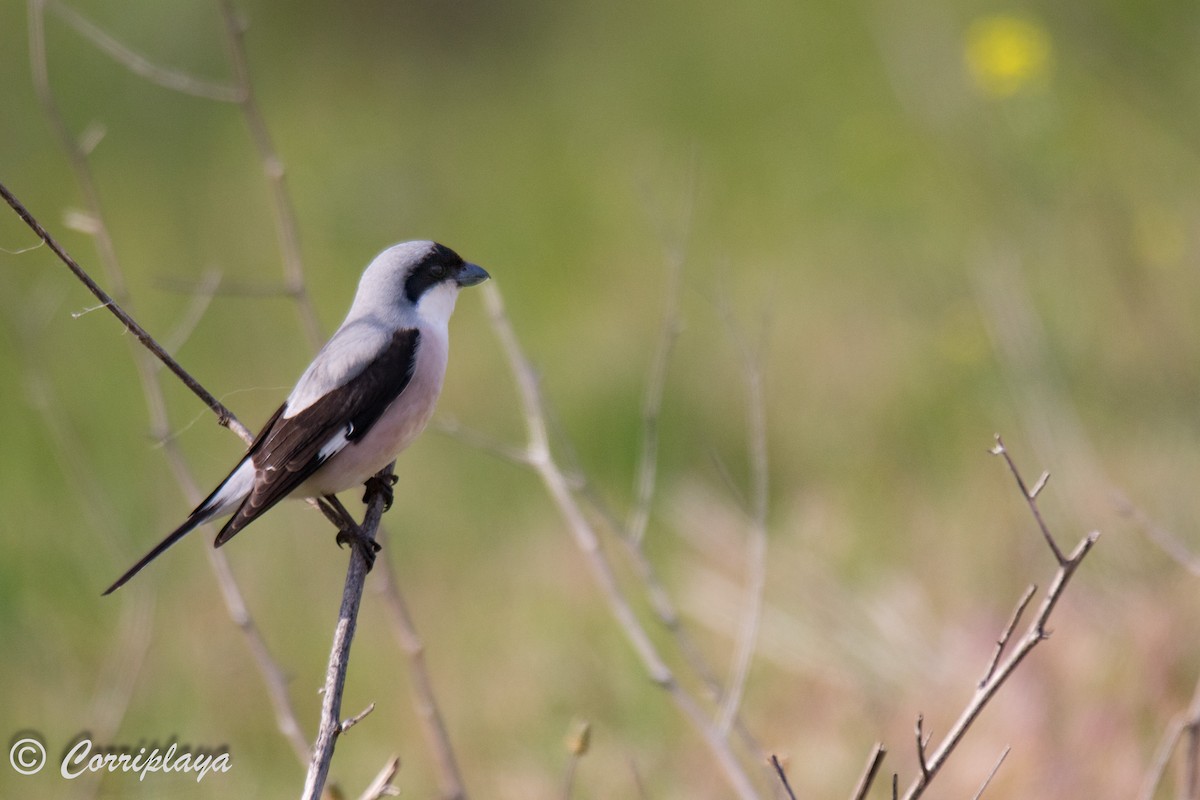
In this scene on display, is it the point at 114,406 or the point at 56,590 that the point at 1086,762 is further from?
the point at 114,406

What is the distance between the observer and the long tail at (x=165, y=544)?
87.0 inches

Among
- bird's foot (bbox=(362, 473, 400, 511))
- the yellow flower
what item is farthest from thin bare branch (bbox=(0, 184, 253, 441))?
the yellow flower

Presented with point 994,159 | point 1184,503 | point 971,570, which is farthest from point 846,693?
point 994,159

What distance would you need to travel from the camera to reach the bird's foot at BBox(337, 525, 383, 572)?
2250 millimetres

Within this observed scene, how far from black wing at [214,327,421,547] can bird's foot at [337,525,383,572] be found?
0.51 ft

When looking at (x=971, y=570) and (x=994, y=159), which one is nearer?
(x=971, y=570)

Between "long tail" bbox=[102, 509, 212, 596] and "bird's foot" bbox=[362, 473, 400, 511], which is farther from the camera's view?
"bird's foot" bbox=[362, 473, 400, 511]

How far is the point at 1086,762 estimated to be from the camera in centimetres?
322

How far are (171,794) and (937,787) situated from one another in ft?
7.14

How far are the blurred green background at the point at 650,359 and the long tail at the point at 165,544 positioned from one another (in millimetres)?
300

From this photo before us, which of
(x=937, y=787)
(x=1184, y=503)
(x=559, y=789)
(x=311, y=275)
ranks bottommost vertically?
(x=559, y=789)

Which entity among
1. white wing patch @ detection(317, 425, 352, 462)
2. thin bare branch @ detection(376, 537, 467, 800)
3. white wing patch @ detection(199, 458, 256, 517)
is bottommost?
thin bare branch @ detection(376, 537, 467, 800)

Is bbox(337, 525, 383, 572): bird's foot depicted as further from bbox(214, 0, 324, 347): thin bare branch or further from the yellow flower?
the yellow flower

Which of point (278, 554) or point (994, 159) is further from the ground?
point (994, 159)
